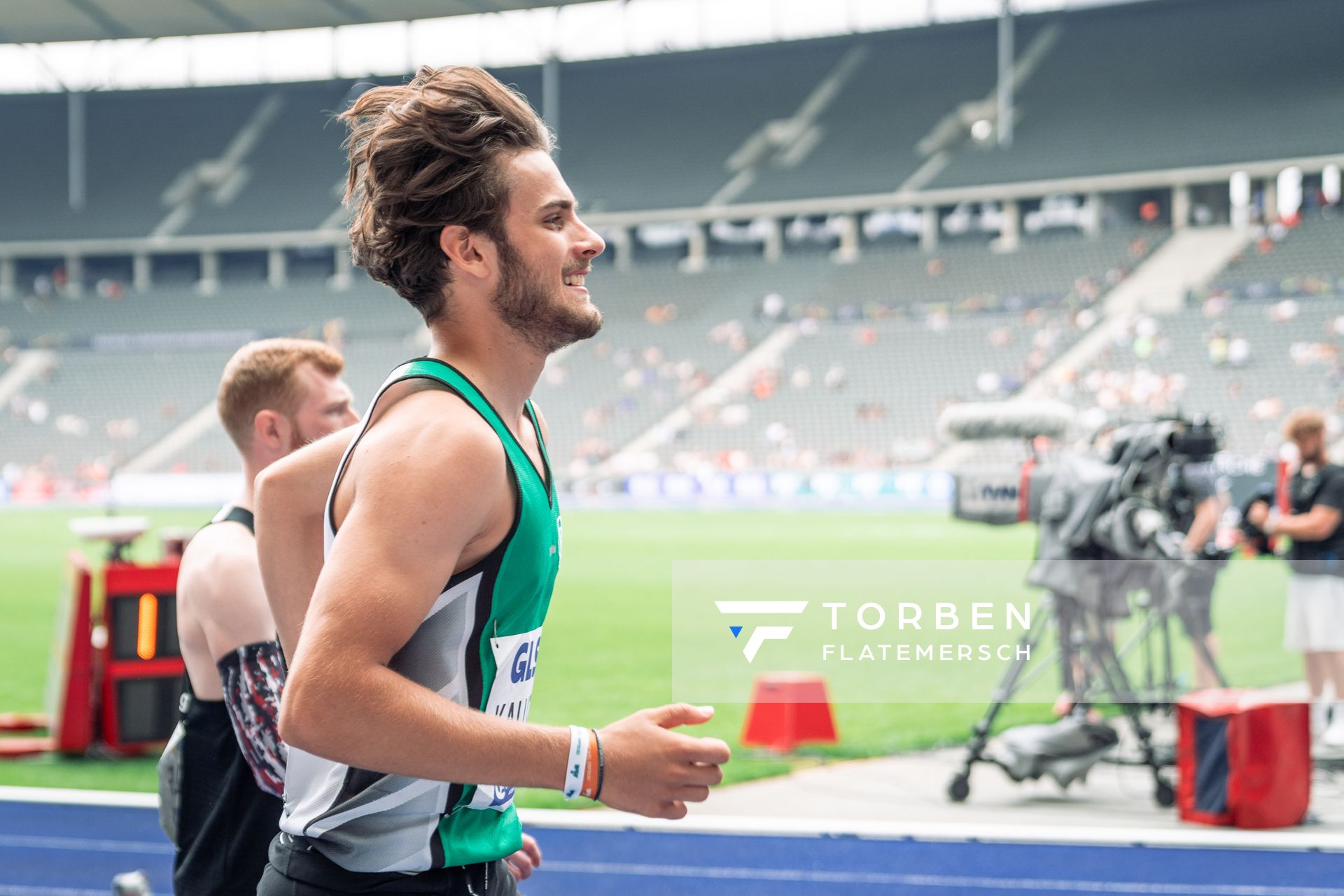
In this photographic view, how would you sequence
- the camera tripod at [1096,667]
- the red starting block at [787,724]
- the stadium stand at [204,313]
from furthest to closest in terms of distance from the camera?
1. the stadium stand at [204,313]
2. the red starting block at [787,724]
3. the camera tripod at [1096,667]

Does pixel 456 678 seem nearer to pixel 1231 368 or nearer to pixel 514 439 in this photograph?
pixel 514 439

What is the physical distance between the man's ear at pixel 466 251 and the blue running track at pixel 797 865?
Result: 4.01 metres

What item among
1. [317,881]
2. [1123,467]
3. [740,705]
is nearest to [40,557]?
[740,705]

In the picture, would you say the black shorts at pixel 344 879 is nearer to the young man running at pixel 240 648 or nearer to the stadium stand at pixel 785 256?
the young man running at pixel 240 648

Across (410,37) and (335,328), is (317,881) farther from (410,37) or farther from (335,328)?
(410,37)

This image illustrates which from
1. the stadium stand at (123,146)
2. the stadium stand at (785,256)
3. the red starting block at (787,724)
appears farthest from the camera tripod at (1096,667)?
the stadium stand at (123,146)

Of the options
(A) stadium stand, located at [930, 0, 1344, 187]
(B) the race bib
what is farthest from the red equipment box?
(A) stadium stand, located at [930, 0, 1344, 187]

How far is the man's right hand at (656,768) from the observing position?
1.57 meters

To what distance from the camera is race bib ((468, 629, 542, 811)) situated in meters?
1.67

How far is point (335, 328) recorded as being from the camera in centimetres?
4372

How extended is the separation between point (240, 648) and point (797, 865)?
3.65 m

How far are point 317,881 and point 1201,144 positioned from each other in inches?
1642

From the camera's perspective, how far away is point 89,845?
5883 millimetres

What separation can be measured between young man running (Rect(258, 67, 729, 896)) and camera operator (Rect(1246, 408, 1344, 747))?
21.5ft
